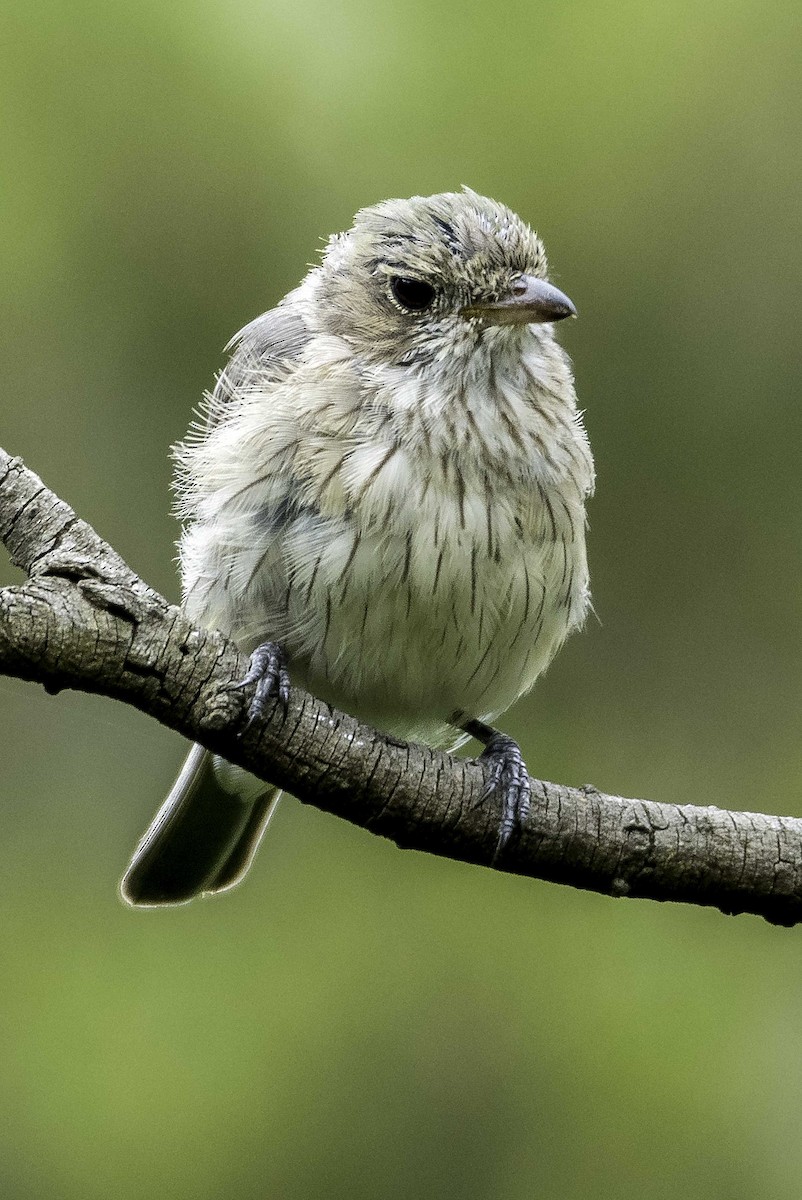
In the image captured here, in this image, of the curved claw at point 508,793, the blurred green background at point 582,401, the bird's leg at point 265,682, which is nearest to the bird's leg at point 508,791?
the curved claw at point 508,793

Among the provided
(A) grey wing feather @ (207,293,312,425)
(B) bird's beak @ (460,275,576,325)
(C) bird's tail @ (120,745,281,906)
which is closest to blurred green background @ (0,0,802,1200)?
(C) bird's tail @ (120,745,281,906)

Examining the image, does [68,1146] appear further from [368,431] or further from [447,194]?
[447,194]

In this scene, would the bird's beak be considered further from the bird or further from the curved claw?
the curved claw

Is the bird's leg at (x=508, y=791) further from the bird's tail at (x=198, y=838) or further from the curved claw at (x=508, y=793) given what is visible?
the bird's tail at (x=198, y=838)

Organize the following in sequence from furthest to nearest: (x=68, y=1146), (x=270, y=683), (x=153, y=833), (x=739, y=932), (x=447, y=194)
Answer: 1. (x=739, y=932)
2. (x=68, y=1146)
3. (x=153, y=833)
4. (x=447, y=194)
5. (x=270, y=683)

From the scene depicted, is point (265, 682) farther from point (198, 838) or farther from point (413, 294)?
point (198, 838)

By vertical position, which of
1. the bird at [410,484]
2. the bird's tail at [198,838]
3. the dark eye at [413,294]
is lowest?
the bird's tail at [198,838]

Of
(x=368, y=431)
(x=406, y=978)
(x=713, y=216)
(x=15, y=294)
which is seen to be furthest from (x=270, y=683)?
(x=713, y=216)
